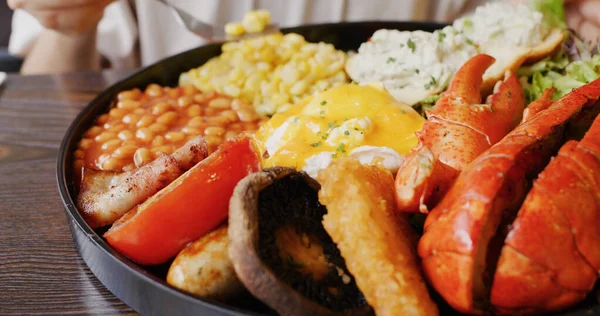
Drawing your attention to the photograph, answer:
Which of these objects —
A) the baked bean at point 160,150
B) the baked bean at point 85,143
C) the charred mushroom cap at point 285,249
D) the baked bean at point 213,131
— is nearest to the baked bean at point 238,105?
the baked bean at point 213,131

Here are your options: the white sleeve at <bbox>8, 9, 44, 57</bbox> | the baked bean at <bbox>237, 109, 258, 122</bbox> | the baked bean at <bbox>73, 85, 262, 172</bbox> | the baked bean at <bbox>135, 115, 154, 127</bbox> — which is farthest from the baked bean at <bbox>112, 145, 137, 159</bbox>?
the white sleeve at <bbox>8, 9, 44, 57</bbox>

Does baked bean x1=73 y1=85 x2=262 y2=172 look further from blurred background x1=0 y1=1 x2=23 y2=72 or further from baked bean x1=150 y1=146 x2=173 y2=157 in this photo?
blurred background x1=0 y1=1 x2=23 y2=72

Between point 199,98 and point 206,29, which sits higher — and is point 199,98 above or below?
below

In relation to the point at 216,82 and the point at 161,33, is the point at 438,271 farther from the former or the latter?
the point at 161,33

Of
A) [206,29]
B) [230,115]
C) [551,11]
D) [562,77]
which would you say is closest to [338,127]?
[230,115]

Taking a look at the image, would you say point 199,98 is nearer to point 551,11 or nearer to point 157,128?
point 157,128

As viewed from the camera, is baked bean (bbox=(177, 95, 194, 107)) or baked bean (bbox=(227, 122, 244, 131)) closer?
baked bean (bbox=(227, 122, 244, 131))
